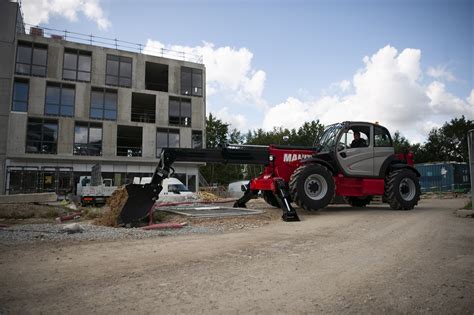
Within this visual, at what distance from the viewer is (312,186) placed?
420 inches

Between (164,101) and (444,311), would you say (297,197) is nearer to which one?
(444,311)

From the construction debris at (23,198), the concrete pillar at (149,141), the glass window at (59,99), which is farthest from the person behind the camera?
the concrete pillar at (149,141)

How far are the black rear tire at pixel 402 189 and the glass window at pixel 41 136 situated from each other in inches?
1091

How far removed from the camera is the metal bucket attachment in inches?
345

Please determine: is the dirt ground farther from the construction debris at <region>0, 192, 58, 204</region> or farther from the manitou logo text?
the construction debris at <region>0, 192, 58, 204</region>

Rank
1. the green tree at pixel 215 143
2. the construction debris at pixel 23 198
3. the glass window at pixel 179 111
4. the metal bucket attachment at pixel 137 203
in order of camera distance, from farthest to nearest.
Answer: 1. the green tree at pixel 215 143
2. the glass window at pixel 179 111
3. the construction debris at pixel 23 198
4. the metal bucket attachment at pixel 137 203

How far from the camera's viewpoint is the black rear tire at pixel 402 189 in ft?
39.0

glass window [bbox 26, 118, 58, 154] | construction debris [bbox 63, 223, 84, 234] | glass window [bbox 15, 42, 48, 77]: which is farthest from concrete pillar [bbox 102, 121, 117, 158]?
construction debris [bbox 63, 223, 84, 234]

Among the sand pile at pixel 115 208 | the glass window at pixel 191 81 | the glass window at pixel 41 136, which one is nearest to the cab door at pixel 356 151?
the sand pile at pixel 115 208

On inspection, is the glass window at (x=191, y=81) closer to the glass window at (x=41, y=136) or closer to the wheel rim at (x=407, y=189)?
the glass window at (x=41, y=136)

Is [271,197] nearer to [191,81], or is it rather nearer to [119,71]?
[119,71]

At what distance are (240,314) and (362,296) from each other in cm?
136

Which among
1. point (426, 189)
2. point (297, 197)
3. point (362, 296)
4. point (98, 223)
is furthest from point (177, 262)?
point (426, 189)

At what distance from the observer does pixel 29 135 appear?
28.5 m
